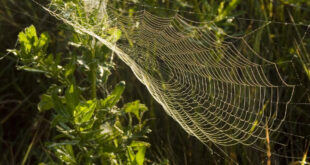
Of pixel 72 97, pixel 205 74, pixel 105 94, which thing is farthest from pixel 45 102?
pixel 205 74

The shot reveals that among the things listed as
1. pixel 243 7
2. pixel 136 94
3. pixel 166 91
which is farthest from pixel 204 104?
pixel 243 7

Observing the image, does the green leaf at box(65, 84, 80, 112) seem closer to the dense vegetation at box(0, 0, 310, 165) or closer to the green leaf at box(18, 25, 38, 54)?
the dense vegetation at box(0, 0, 310, 165)

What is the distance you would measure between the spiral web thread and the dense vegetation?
10cm

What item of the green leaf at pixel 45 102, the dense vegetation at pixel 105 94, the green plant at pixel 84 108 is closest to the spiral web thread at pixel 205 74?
the dense vegetation at pixel 105 94

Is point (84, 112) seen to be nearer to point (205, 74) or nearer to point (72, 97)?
point (72, 97)

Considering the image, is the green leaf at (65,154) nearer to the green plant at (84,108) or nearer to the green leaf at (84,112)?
the green plant at (84,108)

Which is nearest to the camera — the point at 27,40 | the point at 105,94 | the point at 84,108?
the point at 84,108

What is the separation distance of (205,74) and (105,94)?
2.16ft

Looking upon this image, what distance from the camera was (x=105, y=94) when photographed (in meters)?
2.98

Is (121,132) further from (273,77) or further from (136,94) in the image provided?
(273,77)

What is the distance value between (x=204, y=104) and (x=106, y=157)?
957 mm

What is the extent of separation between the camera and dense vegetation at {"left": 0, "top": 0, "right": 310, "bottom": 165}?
2125 millimetres

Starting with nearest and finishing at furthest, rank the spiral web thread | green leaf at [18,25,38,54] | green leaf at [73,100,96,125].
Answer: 1. green leaf at [73,100,96,125]
2. green leaf at [18,25,38,54]
3. the spiral web thread

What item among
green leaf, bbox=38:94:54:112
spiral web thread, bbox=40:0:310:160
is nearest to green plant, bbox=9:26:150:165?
green leaf, bbox=38:94:54:112
